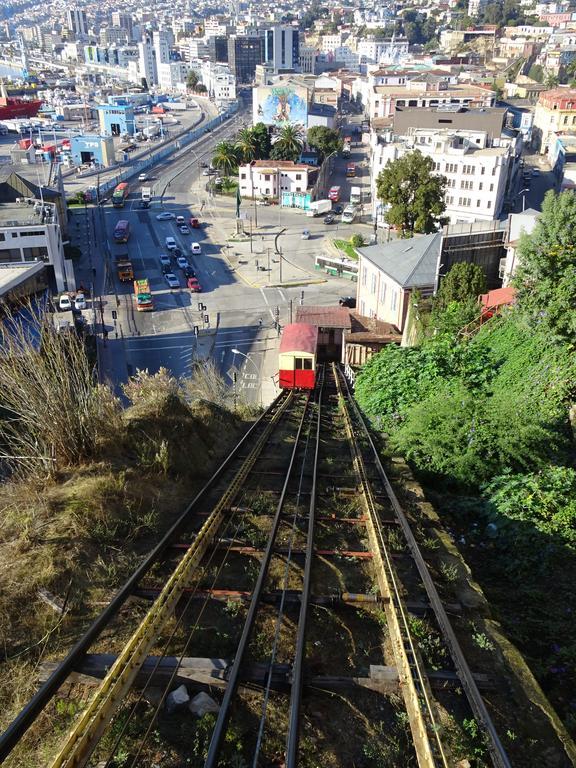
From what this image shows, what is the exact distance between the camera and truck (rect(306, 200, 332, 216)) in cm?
6956

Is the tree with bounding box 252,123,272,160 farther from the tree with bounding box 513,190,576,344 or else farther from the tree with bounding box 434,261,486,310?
the tree with bounding box 513,190,576,344

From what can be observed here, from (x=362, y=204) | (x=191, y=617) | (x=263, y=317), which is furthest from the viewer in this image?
(x=362, y=204)

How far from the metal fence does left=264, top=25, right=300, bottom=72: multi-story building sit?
35.2 metres

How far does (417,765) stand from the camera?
18.5 feet

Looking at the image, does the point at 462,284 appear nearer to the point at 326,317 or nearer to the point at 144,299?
the point at 326,317

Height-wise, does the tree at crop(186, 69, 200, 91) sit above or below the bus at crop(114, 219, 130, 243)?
above

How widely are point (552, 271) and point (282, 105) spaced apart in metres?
85.3

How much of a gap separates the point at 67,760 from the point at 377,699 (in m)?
3.22

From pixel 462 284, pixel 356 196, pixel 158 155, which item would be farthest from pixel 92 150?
pixel 462 284

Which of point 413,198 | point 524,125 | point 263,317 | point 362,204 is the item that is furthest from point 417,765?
point 524,125

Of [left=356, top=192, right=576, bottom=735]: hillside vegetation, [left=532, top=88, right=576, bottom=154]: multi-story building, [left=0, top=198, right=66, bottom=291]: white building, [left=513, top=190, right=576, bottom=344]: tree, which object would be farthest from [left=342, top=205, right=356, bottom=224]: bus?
[left=513, top=190, right=576, bottom=344]: tree

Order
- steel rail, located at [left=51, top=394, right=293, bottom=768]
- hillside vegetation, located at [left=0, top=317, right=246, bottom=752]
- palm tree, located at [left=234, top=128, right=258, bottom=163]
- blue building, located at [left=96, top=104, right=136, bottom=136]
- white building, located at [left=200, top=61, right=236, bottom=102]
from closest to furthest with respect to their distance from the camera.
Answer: steel rail, located at [left=51, top=394, right=293, bottom=768] → hillside vegetation, located at [left=0, top=317, right=246, bottom=752] → palm tree, located at [left=234, top=128, right=258, bottom=163] → blue building, located at [left=96, top=104, right=136, bottom=136] → white building, located at [left=200, top=61, right=236, bottom=102]

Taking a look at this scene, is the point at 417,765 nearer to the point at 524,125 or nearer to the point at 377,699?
the point at 377,699

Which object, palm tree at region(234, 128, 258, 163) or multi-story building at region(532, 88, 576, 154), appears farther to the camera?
multi-story building at region(532, 88, 576, 154)
